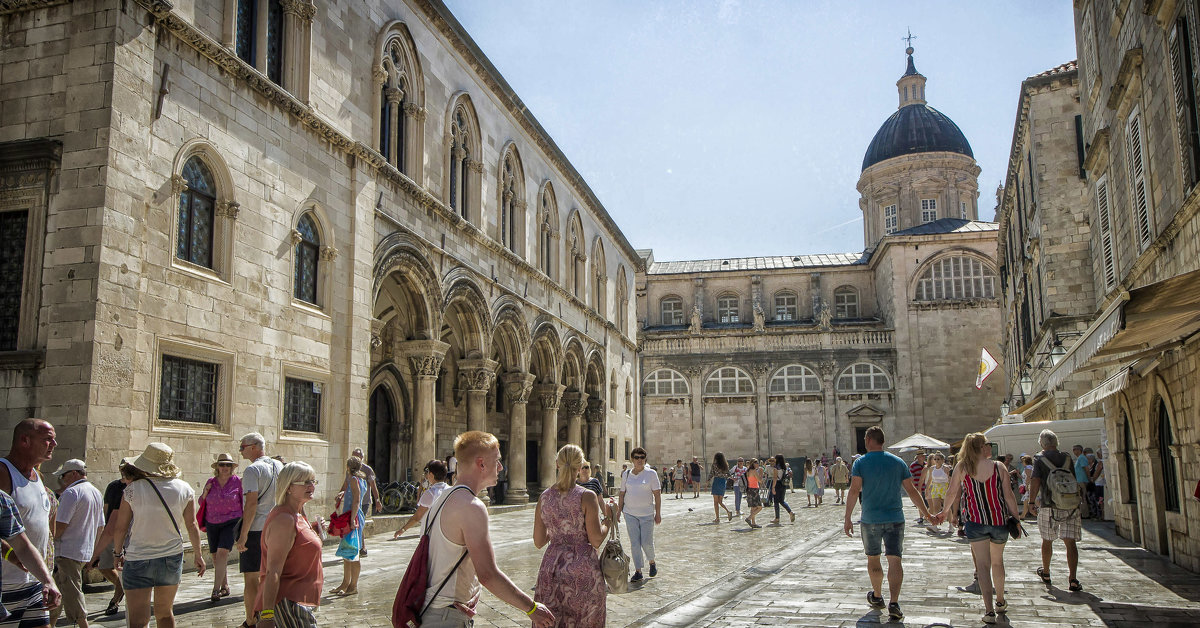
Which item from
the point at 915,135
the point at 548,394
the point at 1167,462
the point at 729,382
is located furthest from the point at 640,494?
the point at 915,135

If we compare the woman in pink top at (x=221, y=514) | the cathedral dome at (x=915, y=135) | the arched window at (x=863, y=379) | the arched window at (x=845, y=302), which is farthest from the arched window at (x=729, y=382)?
the woman in pink top at (x=221, y=514)

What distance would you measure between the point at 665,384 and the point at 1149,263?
3641cm

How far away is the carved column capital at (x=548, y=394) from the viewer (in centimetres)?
2877

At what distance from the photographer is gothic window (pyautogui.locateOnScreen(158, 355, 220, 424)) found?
11898mm

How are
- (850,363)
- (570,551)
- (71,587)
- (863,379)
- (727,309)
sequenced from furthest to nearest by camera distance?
(727,309) < (850,363) < (863,379) < (71,587) < (570,551)

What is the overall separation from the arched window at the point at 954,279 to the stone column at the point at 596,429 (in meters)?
19.8

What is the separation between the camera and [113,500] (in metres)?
9.54

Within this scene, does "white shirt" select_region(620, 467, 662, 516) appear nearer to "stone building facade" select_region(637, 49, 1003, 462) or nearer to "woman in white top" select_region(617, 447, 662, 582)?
"woman in white top" select_region(617, 447, 662, 582)

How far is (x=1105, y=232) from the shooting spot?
51.4 ft

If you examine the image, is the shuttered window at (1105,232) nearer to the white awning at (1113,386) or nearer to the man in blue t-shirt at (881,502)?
the white awning at (1113,386)

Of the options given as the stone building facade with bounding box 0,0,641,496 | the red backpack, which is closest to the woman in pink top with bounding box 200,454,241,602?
the stone building facade with bounding box 0,0,641,496

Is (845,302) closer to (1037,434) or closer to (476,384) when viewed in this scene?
(1037,434)

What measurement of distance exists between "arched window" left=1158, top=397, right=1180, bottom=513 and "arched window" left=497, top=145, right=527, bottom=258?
16.8 metres

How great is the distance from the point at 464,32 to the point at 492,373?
805cm
